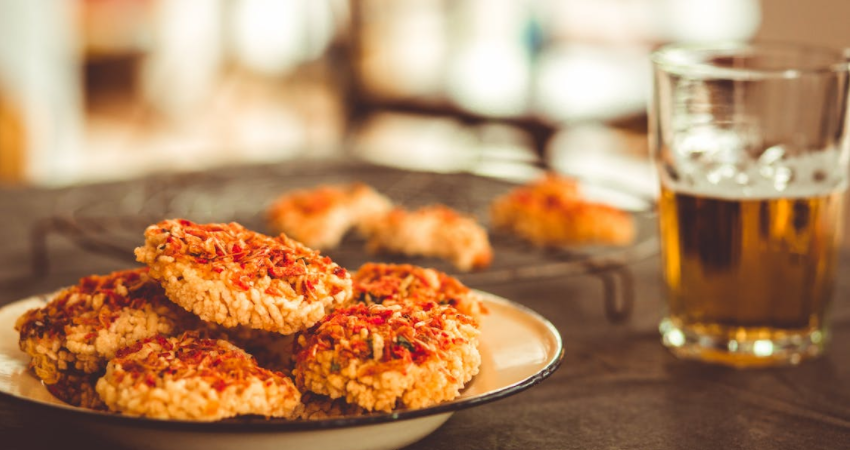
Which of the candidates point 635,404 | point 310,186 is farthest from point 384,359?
point 310,186

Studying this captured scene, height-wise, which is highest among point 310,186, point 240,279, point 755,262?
point 240,279

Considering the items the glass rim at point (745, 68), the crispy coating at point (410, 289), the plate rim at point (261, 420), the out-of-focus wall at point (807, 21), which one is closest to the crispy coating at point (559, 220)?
the glass rim at point (745, 68)

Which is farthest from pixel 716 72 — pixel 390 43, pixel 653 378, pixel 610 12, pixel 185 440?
pixel 390 43

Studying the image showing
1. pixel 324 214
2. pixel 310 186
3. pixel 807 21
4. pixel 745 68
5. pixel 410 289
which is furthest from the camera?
pixel 807 21

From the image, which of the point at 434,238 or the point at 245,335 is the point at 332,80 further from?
the point at 245,335

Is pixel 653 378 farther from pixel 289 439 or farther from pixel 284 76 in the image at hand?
pixel 284 76

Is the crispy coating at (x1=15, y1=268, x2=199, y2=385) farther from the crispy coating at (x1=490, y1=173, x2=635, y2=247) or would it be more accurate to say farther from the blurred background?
the blurred background

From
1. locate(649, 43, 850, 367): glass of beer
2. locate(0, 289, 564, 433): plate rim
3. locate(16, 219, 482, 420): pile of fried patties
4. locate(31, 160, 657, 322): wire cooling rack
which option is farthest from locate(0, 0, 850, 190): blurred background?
locate(0, 289, 564, 433): plate rim
